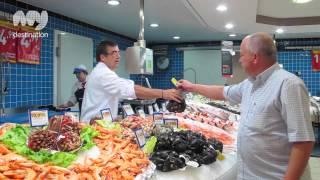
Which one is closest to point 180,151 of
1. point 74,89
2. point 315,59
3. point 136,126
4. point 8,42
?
point 136,126

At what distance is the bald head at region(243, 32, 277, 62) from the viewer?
6.72ft

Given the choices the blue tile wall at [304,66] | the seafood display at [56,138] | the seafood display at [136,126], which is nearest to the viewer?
the seafood display at [56,138]

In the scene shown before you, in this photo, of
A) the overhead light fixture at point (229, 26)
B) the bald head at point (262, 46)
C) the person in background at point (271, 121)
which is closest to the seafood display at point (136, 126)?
the person in background at point (271, 121)

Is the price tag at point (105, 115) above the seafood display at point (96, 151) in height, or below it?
above

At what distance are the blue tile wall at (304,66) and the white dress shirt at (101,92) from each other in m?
7.23

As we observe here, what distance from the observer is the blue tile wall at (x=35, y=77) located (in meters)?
5.24

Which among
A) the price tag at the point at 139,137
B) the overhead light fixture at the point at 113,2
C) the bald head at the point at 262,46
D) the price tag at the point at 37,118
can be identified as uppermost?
the overhead light fixture at the point at 113,2

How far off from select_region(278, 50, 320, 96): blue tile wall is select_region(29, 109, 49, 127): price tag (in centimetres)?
819

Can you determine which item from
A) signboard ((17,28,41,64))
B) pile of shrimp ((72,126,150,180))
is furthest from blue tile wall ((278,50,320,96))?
pile of shrimp ((72,126,150,180))

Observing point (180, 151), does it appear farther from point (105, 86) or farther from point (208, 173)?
point (105, 86)

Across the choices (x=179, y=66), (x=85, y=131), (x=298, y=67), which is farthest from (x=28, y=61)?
(x=298, y=67)

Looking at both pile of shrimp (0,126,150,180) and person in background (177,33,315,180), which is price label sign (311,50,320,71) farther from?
pile of shrimp (0,126,150,180)

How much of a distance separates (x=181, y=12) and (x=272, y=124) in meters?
4.12

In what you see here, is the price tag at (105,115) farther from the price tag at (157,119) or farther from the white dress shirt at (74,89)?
the white dress shirt at (74,89)
